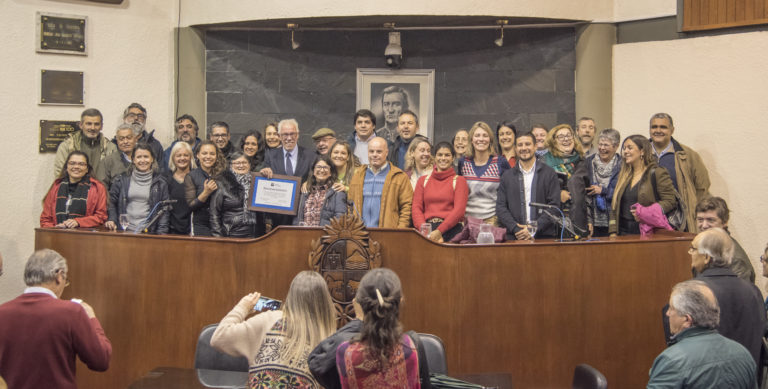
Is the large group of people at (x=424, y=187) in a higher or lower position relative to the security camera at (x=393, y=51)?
lower

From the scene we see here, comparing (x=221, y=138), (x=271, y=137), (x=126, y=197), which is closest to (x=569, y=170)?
(x=271, y=137)

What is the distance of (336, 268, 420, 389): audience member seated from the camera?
289 centimetres

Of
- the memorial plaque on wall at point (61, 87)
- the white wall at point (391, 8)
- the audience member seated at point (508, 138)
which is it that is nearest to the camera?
the audience member seated at point (508, 138)

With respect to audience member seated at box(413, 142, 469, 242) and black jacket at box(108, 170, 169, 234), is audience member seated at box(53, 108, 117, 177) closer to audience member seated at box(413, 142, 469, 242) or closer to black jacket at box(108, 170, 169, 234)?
black jacket at box(108, 170, 169, 234)

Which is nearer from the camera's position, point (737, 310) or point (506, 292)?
point (737, 310)

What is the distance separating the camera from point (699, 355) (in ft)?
9.98

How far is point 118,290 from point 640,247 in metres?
3.69

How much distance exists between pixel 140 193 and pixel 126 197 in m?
0.14

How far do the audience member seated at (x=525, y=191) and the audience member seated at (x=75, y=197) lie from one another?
3.31 metres

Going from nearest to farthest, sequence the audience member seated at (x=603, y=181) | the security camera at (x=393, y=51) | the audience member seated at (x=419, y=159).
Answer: the audience member seated at (x=603, y=181) < the audience member seated at (x=419, y=159) < the security camera at (x=393, y=51)

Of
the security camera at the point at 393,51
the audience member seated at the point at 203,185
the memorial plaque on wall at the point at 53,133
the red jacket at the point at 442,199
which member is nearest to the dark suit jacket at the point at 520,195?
the red jacket at the point at 442,199

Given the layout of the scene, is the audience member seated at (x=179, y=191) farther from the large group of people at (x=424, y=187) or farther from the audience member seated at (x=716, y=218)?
the audience member seated at (x=716, y=218)

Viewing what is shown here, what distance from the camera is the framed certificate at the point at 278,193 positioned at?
5863 millimetres

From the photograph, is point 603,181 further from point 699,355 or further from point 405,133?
point 699,355
